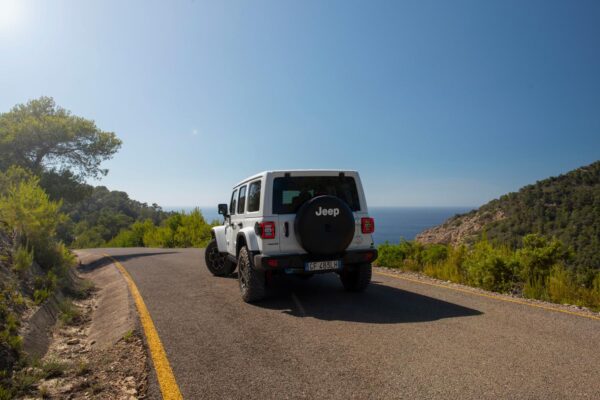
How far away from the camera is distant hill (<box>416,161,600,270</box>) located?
3345 centimetres

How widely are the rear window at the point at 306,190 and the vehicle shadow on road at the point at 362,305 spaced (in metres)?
1.53

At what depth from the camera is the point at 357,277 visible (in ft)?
20.7

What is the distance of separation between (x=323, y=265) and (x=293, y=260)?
508 mm

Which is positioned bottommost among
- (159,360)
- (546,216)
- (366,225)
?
(159,360)

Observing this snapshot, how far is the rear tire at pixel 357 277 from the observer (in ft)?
20.3

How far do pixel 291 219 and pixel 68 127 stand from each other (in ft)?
71.7

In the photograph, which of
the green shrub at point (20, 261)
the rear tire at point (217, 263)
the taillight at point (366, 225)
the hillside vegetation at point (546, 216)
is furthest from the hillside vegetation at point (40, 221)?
the hillside vegetation at point (546, 216)

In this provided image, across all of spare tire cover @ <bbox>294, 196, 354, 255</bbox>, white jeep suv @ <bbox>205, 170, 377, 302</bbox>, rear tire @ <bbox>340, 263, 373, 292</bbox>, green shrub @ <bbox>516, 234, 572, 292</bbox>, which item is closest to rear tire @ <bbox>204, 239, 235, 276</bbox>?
white jeep suv @ <bbox>205, 170, 377, 302</bbox>

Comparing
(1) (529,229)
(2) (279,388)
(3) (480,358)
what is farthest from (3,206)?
(1) (529,229)

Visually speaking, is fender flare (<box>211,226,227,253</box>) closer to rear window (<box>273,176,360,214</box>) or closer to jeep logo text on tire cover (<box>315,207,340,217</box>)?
rear window (<box>273,176,360,214</box>)

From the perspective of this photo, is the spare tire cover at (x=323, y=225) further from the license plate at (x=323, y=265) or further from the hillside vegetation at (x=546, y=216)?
the hillside vegetation at (x=546, y=216)

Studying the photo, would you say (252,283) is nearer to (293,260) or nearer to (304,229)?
(293,260)

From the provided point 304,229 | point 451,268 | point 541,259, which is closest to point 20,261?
point 304,229

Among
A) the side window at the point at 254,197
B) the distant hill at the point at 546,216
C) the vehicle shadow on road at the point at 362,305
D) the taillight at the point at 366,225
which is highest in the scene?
the distant hill at the point at 546,216
